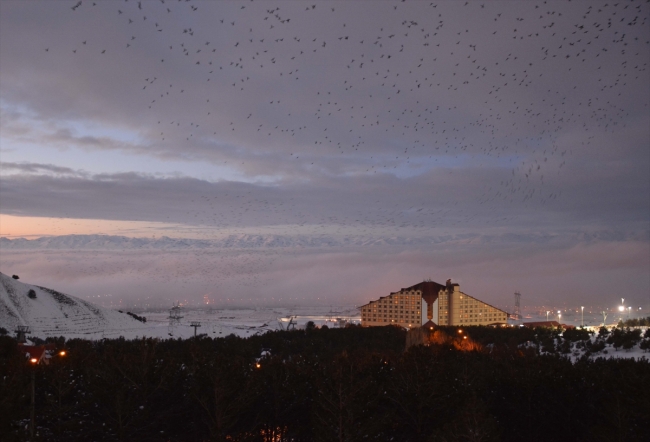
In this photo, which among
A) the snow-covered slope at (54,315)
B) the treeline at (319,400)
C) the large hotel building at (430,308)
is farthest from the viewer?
the large hotel building at (430,308)

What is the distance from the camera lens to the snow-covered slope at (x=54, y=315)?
6675cm

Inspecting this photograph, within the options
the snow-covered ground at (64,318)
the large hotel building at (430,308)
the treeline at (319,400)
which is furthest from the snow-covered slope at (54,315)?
the large hotel building at (430,308)

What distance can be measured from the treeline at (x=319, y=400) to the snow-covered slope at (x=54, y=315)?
44567 mm

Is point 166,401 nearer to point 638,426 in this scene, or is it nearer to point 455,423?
point 455,423

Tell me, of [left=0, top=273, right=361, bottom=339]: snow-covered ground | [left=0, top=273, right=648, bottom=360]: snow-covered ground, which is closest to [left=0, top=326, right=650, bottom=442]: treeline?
[left=0, top=273, right=648, bottom=360]: snow-covered ground

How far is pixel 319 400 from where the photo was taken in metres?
22.8

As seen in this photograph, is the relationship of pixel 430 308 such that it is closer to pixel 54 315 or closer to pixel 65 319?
pixel 65 319

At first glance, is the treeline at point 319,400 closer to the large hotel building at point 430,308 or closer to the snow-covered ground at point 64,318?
the snow-covered ground at point 64,318

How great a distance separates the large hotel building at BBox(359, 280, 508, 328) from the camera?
108375mm

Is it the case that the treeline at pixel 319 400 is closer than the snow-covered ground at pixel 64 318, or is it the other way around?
the treeline at pixel 319 400

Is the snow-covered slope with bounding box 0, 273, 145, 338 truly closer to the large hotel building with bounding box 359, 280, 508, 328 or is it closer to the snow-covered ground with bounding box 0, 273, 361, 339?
the snow-covered ground with bounding box 0, 273, 361, 339

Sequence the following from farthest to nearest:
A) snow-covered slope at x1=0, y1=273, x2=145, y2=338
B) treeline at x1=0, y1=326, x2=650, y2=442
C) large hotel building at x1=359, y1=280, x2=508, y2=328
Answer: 1. large hotel building at x1=359, y1=280, x2=508, y2=328
2. snow-covered slope at x1=0, y1=273, x2=145, y2=338
3. treeline at x1=0, y1=326, x2=650, y2=442

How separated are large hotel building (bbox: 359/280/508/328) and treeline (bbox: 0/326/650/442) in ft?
269

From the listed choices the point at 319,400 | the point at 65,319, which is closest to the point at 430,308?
the point at 65,319
